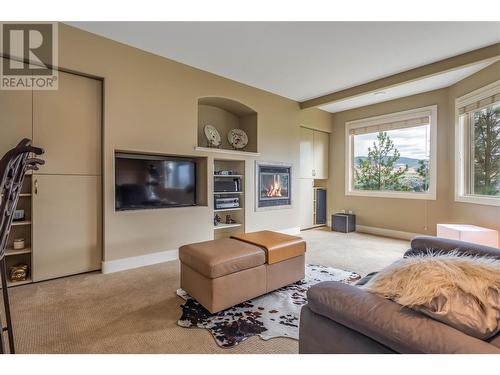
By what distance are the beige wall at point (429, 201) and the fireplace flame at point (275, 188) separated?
1.78 m

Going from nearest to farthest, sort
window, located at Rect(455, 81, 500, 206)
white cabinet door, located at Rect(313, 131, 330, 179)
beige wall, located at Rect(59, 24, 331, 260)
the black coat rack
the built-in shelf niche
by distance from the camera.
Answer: the black coat rack, beige wall, located at Rect(59, 24, 331, 260), window, located at Rect(455, 81, 500, 206), the built-in shelf niche, white cabinet door, located at Rect(313, 131, 330, 179)

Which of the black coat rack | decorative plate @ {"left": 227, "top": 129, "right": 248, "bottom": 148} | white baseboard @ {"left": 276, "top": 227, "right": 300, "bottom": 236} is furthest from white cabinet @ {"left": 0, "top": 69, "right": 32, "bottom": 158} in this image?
white baseboard @ {"left": 276, "top": 227, "right": 300, "bottom": 236}

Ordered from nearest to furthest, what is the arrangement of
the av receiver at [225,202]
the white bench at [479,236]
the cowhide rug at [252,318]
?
the cowhide rug at [252,318] → the white bench at [479,236] → the av receiver at [225,202]

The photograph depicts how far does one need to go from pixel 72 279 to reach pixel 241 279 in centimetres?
193

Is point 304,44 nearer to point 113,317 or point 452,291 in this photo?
point 452,291

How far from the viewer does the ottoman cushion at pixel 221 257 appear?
1.90 meters

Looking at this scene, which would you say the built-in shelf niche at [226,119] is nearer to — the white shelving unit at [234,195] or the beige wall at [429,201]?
the white shelving unit at [234,195]

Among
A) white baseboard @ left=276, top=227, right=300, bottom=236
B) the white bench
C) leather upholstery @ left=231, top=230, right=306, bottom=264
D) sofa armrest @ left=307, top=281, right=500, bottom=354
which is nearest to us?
sofa armrest @ left=307, top=281, right=500, bottom=354

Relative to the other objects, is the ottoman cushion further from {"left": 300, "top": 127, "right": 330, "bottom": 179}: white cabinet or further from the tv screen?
{"left": 300, "top": 127, "right": 330, "bottom": 179}: white cabinet

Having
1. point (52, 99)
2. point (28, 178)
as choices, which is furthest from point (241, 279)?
point (52, 99)

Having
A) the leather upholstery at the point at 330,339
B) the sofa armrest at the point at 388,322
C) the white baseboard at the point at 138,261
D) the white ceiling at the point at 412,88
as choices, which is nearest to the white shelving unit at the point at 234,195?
the white baseboard at the point at 138,261

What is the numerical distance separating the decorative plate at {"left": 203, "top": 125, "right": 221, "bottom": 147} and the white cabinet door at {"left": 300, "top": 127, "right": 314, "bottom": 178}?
2.03m

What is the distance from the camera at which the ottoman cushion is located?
6.25 ft

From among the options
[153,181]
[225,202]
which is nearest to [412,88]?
[225,202]
